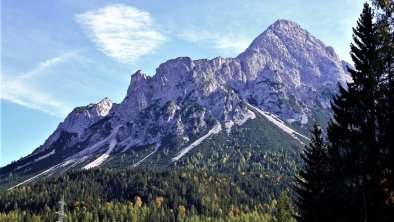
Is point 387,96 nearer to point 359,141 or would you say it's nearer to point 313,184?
point 359,141

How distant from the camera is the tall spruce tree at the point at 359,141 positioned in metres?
32.4

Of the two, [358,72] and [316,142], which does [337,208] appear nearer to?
[358,72]

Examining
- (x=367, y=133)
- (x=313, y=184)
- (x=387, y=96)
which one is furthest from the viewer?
(x=313, y=184)

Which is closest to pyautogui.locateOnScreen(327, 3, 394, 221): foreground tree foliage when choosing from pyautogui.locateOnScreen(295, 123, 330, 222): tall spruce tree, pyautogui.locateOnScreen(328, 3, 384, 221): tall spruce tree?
pyautogui.locateOnScreen(328, 3, 384, 221): tall spruce tree

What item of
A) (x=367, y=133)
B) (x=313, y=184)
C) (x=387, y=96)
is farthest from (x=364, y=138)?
(x=313, y=184)

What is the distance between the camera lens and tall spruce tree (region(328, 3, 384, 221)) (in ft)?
106

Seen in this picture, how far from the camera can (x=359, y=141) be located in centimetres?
3384

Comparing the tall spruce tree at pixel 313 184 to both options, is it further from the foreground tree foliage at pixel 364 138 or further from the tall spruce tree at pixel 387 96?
the tall spruce tree at pixel 387 96

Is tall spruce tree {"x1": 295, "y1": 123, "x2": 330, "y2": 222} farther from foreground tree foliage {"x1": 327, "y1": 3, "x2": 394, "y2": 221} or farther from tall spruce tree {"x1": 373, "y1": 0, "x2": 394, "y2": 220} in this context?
tall spruce tree {"x1": 373, "y1": 0, "x2": 394, "y2": 220}

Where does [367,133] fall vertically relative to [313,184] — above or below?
above

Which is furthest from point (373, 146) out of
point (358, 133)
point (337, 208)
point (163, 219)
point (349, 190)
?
point (163, 219)

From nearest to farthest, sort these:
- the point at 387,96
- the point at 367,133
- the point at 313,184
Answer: the point at 387,96
the point at 367,133
the point at 313,184

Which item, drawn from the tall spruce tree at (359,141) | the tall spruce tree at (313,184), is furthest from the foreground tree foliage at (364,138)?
the tall spruce tree at (313,184)

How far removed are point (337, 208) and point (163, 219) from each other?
549 ft
